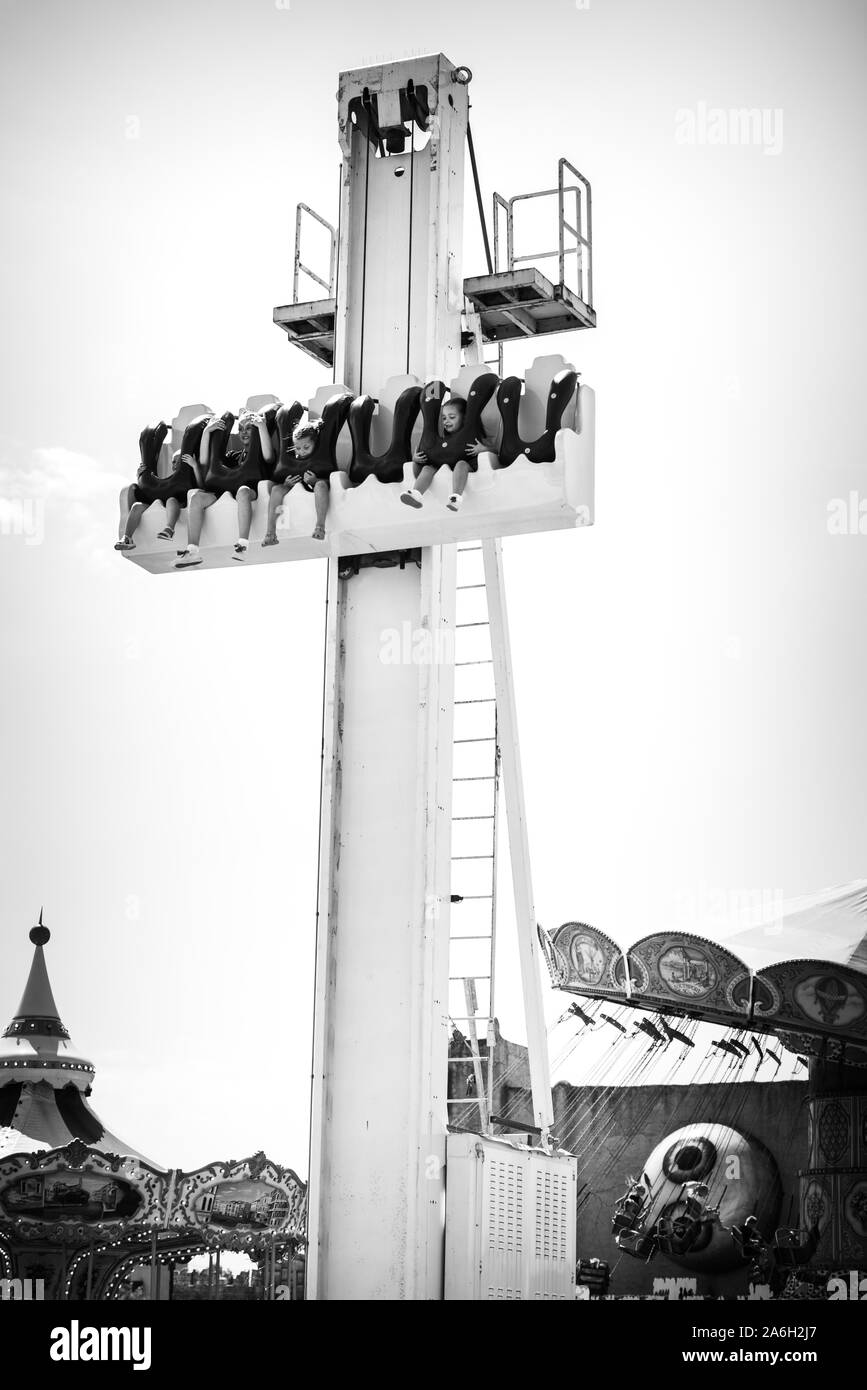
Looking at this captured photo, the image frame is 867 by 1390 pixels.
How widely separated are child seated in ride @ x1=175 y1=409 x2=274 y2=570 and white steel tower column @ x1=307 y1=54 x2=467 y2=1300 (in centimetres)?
92

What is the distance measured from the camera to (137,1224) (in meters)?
29.3

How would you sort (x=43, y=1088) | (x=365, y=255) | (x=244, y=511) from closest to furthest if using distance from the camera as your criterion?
(x=244, y=511) < (x=365, y=255) < (x=43, y=1088)

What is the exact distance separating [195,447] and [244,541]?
3.69 ft

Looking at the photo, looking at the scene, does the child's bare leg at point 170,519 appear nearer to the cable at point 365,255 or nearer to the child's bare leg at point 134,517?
the child's bare leg at point 134,517

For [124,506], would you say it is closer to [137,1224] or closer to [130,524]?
[130,524]

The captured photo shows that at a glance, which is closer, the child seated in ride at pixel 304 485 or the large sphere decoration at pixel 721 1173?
the child seated in ride at pixel 304 485

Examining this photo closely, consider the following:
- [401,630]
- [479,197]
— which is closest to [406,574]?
[401,630]

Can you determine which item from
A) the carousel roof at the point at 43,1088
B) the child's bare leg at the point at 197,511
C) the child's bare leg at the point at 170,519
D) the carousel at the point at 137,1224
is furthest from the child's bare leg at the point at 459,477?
the carousel roof at the point at 43,1088

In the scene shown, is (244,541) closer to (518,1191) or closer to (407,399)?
(407,399)

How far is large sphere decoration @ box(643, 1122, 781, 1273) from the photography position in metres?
41.8

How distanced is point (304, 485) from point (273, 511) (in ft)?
1.18

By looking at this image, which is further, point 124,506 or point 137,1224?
point 137,1224

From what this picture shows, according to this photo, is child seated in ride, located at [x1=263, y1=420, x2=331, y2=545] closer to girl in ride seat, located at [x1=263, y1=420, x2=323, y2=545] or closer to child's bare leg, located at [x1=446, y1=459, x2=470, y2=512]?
girl in ride seat, located at [x1=263, y1=420, x2=323, y2=545]

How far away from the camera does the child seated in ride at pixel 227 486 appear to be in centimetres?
→ 1490
